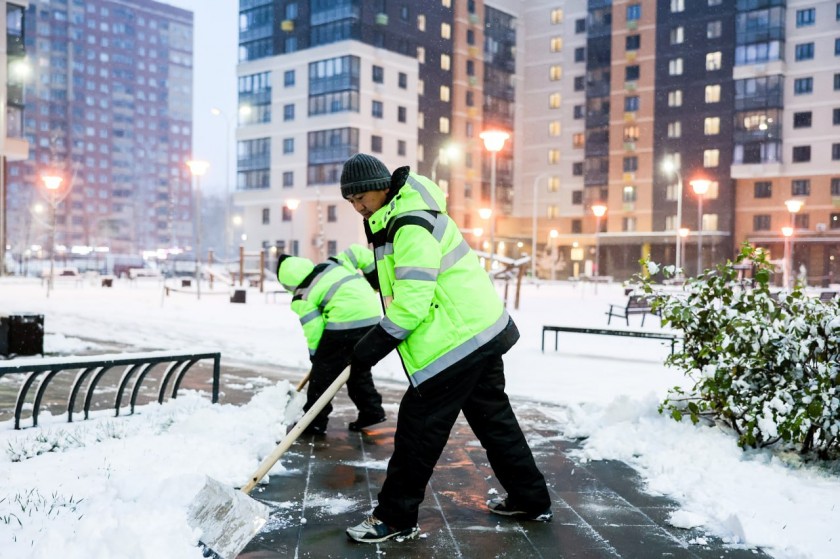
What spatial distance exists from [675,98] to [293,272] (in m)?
57.4

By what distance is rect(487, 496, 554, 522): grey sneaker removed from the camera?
4234 millimetres

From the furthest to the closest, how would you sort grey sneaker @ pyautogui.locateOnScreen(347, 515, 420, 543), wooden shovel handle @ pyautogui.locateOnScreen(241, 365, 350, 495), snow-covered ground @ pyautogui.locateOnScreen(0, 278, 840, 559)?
wooden shovel handle @ pyautogui.locateOnScreen(241, 365, 350, 495) < grey sneaker @ pyautogui.locateOnScreen(347, 515, 420, 543) < snow-covered ground @ pyautogui.locateOnScreen(0, 278, 840, 559)

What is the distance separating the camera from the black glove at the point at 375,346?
12.5 feet

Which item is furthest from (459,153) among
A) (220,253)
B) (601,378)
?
(220,253)

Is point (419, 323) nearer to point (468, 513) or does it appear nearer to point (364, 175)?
point (364, 175)

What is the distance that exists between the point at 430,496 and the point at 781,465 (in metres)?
2.31

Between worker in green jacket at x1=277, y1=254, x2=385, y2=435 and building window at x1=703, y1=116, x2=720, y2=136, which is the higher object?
building window at x1=703, y1=116, x2=720, y2=136

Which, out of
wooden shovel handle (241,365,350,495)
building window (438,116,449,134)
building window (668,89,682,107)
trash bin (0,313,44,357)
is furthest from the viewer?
building window (438,116,449,134)

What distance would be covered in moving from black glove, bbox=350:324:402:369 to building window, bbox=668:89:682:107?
59.2 metres

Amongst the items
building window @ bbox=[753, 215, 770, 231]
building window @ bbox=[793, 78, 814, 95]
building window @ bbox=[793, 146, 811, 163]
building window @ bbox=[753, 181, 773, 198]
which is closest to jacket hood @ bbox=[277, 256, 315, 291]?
building window @ bbox=[753, 215, 770, 231]

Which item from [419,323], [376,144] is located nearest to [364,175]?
[419,323]

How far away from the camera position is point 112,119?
128 metres

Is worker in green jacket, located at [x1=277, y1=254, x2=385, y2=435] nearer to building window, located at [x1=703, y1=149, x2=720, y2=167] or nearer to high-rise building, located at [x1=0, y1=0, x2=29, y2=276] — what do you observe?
high-rise building, located at [x1=0, y1=0, x2=29, y2=276]

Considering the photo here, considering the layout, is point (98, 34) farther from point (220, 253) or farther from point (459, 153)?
point (459, 153)
